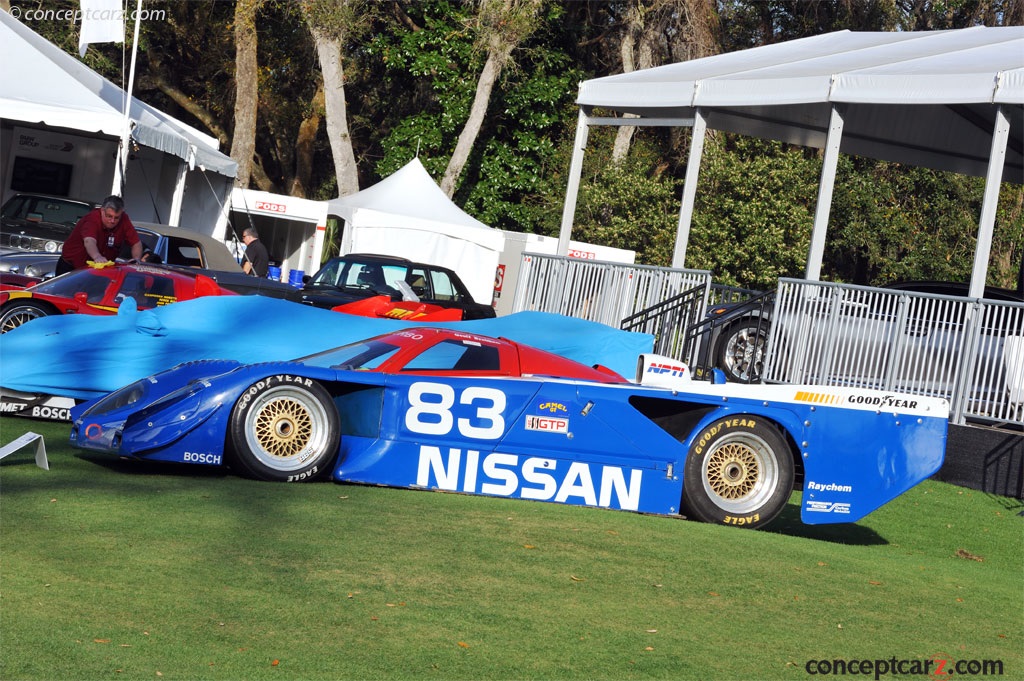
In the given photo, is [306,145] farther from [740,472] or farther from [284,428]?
[740,472]

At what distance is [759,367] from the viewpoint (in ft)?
48.6

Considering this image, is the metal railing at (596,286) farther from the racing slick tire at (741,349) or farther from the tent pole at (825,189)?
the tent pole at (825,189)

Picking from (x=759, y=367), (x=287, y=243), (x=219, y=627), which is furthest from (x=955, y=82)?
(x=287, y=243)

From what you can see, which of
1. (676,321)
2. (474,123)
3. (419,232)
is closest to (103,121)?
(419,232)

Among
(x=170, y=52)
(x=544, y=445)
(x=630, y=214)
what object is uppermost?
(x=170, y=52)

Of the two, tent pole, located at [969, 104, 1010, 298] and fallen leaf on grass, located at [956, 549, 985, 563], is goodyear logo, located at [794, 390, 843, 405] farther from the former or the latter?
tent pole, located at [969, 104, 1010, 298]

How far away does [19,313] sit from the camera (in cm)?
1143

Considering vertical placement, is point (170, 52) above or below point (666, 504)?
above

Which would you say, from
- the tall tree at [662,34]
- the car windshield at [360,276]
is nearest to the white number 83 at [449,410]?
the car windshield at [360,276]

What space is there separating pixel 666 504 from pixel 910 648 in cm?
282

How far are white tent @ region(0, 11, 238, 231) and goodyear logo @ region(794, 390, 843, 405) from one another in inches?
585

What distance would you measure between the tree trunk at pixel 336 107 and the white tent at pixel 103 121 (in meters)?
4.96

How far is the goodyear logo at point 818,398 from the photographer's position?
A: 8.52 meters

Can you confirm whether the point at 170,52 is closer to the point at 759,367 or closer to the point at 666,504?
the point at 759,367
